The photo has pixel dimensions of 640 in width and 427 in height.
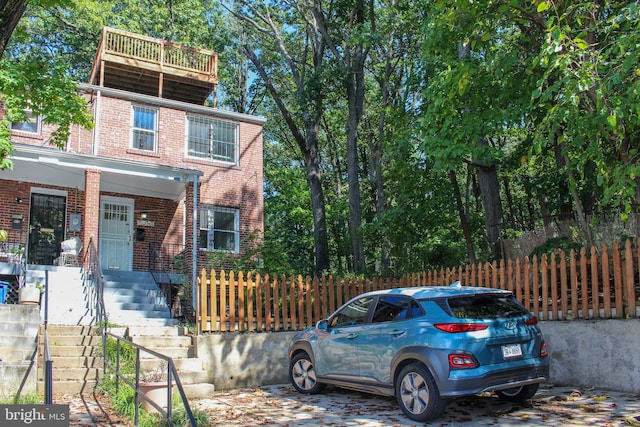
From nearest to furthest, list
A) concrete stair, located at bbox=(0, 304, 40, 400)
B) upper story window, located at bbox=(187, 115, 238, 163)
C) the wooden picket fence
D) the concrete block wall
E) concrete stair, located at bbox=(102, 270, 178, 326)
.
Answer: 1. concrete stair, located at bbox=(0, 304, 40, 400)
2. the concrete block wall
3. the wooden picket fence
4. concrete stair, located at bbox=(102, 270, 178, 326)
5. upper story window, located at bbox=(187, 115, 238, 163)

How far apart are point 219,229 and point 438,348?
45.5ft

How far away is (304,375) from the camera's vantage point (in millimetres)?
9000

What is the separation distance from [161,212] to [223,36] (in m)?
9.12

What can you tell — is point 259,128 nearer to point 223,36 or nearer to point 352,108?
point 352,108

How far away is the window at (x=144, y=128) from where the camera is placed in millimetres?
18438

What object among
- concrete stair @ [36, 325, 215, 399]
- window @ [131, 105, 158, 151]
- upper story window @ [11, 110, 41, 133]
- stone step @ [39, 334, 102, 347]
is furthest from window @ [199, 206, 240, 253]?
stone step @ [39, 334, 102, 347]

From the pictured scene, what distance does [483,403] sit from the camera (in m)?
7.61

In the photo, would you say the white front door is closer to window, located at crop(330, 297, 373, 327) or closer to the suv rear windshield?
window, located at crop(330, 297, 373, 327)

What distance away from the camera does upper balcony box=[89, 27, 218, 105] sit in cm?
1902

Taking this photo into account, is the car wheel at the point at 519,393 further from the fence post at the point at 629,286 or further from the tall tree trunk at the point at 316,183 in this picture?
the tall tree trunk at the point at 316,183

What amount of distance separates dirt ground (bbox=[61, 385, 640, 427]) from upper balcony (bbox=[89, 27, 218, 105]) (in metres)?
13.5

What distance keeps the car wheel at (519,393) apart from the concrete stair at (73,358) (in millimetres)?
6303

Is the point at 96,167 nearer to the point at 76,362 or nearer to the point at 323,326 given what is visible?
the point at 76,362

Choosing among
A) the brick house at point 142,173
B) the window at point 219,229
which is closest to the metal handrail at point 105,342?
the brick house at point 142,173
